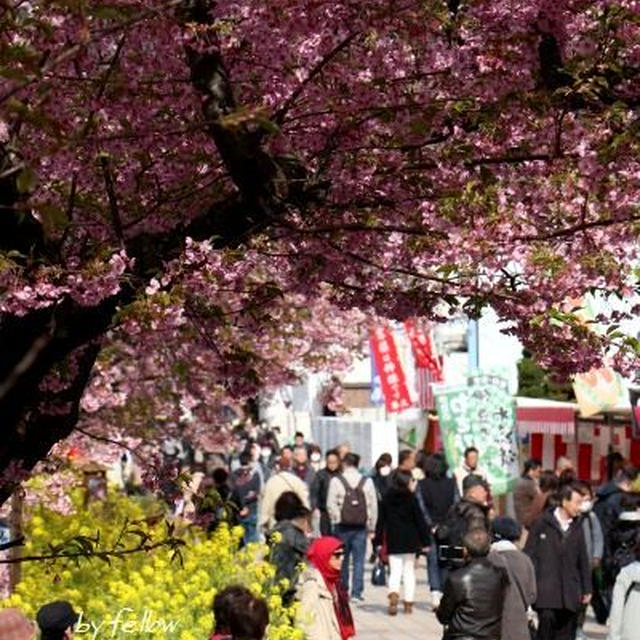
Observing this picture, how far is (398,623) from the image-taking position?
799 inches

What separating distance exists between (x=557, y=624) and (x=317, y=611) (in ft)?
15.0

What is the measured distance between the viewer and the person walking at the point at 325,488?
22.6 meters

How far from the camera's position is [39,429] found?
7031 millimetres

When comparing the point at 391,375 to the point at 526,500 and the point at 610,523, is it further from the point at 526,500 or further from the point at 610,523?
the point at 610,523

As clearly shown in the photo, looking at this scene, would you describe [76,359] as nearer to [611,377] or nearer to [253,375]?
[253,375]

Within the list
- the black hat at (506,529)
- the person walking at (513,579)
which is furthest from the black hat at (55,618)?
the black hat at (506,529)

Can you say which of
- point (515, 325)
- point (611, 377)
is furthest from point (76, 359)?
point (611, 377)

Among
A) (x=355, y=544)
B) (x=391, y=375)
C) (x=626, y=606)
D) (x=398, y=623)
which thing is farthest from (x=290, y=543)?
(x=391, y=375)

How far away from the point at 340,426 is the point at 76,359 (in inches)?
1371

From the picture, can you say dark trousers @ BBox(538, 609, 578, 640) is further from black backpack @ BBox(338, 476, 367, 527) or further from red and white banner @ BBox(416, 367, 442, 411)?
red and white banner @ BBox(416, 367, 442, 411)

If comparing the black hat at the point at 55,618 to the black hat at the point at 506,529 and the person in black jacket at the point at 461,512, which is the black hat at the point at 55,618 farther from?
the person in black jacket at the point at 461,512

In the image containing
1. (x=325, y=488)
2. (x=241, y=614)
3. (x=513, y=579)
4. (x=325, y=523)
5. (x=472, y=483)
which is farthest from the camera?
(x=325, y=523)

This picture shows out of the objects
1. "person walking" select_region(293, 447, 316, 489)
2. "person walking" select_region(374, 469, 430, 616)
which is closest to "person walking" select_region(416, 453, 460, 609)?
"person walking" select_region(374, 469, 430, 616)

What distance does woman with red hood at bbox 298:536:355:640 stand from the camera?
38.0ft
